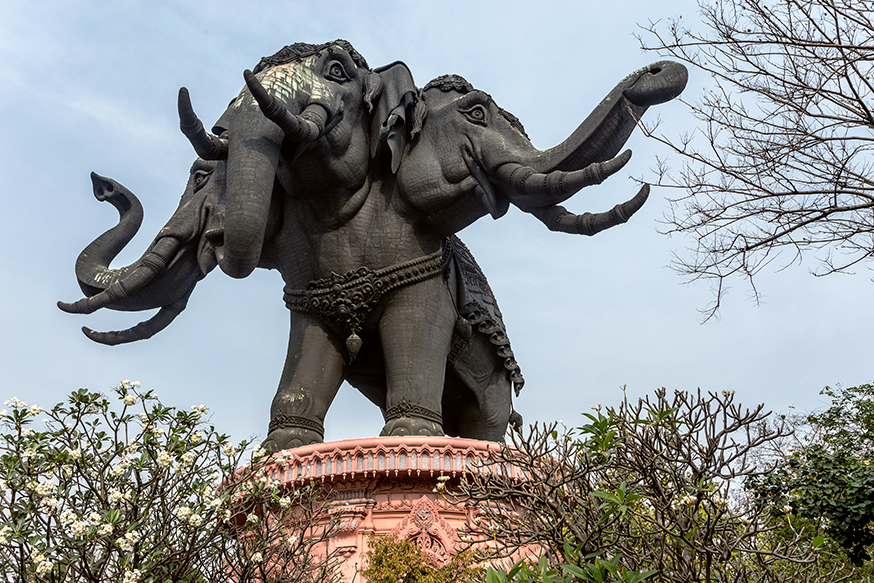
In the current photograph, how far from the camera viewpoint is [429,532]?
6172mm

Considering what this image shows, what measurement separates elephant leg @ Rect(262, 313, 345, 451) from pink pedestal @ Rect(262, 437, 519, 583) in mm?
839

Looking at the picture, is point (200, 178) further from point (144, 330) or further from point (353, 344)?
point (353, 344)

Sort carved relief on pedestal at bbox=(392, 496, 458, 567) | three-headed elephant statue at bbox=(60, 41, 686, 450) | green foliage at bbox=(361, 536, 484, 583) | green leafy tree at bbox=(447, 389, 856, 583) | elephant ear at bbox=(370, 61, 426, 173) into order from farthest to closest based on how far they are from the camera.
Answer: elephant ear at bbox=(370, 61, 426, 173) < three-headed elephant statue at bbox=(60, 41, 686, 450) < carved relief on pedestal at bbox=(392, 496, 458, 567) < green foliage at bbox=(361, 536, 484, 583) < green leafy tree at bbox=(447, 389, 856, 583)

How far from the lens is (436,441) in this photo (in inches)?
254

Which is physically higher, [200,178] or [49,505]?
[200,178]

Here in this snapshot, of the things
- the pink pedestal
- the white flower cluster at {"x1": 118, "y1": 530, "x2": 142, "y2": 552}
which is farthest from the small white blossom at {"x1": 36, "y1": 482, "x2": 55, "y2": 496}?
the pink pedestal

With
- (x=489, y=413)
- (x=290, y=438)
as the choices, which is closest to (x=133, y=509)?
(x=290, y=438)

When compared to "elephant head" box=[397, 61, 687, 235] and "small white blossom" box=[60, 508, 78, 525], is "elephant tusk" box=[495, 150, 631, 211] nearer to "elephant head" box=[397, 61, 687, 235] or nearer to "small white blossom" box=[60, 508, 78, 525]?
"elephant head" box=[397, 61, 687, 235]

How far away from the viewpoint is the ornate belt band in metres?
7.60

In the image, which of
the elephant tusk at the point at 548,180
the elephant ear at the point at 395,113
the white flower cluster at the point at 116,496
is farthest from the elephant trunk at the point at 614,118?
the white flower cluster at the point at 116,496

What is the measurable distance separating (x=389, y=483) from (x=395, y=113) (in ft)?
10.0

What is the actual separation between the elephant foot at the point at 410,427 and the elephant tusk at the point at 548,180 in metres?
2.00

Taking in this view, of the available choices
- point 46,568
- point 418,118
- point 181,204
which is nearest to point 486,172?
point 418,118

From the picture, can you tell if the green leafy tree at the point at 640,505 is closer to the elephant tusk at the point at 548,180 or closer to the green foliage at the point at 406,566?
the green foliage at the point at 406,566
